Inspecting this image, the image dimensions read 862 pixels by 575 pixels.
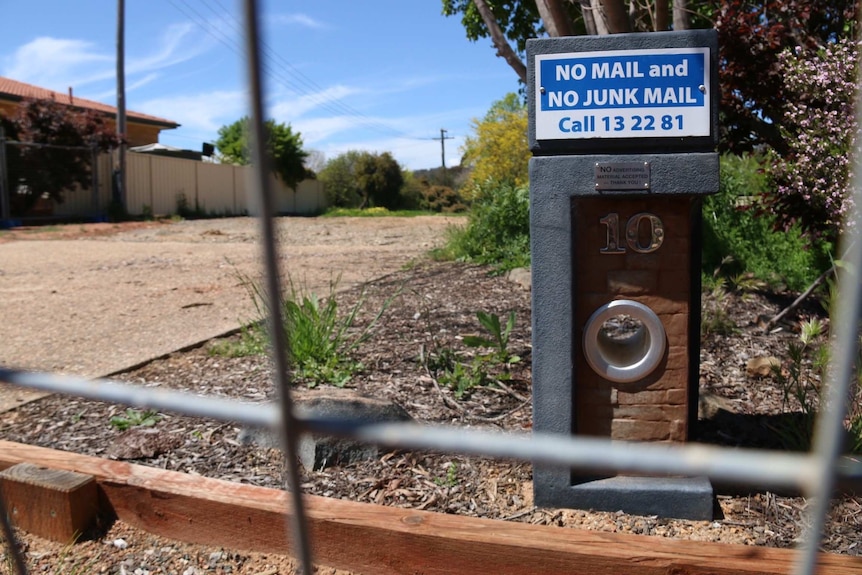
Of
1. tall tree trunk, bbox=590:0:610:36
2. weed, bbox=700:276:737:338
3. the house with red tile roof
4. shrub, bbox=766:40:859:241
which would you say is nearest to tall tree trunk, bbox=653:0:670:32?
tall tree trunk, bbox=590:0:610:36

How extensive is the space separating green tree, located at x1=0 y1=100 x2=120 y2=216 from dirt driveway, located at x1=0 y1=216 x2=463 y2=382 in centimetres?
340

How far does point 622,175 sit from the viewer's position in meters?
2.65

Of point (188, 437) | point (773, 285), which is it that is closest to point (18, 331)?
point (188, 437)

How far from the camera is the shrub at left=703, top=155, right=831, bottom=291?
21.0 ft

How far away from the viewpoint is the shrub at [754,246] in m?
6.41

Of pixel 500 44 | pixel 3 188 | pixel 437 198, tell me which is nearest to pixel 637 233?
pixel 500 44

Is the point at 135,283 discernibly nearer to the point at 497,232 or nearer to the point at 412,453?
the point at 497,232

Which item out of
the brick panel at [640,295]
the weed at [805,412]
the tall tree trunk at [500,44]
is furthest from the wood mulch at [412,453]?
the tall tree trunk at [500,44]

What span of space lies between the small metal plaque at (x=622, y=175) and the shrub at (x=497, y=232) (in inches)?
216

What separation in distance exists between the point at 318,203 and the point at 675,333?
110 ft

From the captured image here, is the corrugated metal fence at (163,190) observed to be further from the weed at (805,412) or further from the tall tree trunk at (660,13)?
the weed at (805,412)

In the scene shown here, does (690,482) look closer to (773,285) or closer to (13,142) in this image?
A: (773,285)

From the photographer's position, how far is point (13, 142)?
18.3 m

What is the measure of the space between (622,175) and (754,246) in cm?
483
